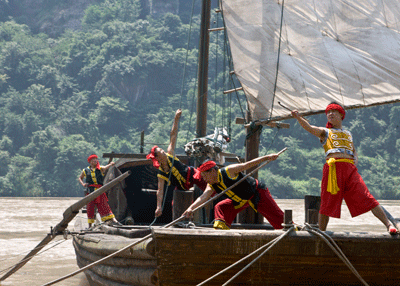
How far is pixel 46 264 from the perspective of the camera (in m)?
10.2

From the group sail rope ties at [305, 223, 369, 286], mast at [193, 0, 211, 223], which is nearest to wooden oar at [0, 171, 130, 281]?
sail rope ties at [305, 223, 369, 286]

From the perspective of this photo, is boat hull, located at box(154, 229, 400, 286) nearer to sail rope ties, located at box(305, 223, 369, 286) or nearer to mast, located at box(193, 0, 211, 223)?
sail rope ties, located at box(305, 223, 369, 286)

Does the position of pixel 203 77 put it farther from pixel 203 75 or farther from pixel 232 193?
pixel 232 193

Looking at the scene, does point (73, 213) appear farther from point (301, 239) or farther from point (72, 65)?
point (72, 65)

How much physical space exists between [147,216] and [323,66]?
13.4ft

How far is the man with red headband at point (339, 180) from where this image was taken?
4.70 meters

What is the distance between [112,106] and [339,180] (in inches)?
2301

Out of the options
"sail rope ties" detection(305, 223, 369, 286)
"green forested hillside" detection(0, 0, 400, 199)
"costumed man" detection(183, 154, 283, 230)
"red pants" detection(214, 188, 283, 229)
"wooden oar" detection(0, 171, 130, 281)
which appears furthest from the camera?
"green forested hillside" detection(0, 0, 400, 199)

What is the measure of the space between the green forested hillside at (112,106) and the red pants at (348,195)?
39.9 m

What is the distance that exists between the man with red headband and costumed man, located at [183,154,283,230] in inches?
38.5

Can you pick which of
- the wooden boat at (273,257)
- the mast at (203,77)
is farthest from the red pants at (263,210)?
the mast at (203,77)

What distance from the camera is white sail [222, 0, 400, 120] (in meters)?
8.38

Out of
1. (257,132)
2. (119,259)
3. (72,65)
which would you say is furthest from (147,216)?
(72,65)

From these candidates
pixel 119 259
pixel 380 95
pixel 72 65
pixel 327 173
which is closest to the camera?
pixel 327 173
